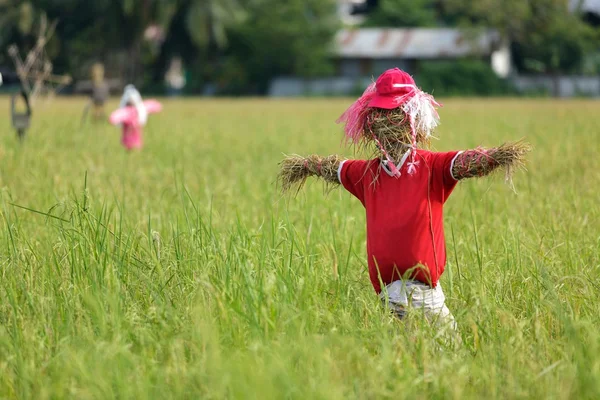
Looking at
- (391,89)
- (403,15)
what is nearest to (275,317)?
(391,89)

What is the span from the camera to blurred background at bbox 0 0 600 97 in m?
43.6

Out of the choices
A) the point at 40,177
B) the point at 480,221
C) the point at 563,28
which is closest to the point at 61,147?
the point at 40,177

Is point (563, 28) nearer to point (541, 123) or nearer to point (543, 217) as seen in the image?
point (541, 123)

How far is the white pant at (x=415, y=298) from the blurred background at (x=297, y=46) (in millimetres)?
39033

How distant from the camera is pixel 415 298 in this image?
11.0 ft

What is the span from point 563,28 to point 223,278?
4316 cm

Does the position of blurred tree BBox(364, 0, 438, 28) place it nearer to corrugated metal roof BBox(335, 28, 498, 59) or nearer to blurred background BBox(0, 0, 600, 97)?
blurred background BBox(0, 0, 600, 97)

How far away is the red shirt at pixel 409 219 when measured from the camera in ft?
10.9

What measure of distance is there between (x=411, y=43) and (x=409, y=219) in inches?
1821

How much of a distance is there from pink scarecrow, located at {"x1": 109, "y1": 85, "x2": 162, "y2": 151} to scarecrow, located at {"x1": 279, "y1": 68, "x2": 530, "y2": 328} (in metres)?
7.36

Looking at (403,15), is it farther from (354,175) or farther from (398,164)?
(398,164)

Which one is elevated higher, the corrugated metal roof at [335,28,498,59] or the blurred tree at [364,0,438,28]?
the blurred tree at [364,0,438,28]

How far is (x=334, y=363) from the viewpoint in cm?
271

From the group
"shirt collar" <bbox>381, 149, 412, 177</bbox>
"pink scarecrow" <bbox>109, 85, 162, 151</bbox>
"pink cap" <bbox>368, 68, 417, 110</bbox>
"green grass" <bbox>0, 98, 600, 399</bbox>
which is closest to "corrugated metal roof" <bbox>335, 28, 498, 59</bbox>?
"pink scarecrow" <bbox>109, 85, 162, 151</bbox>
